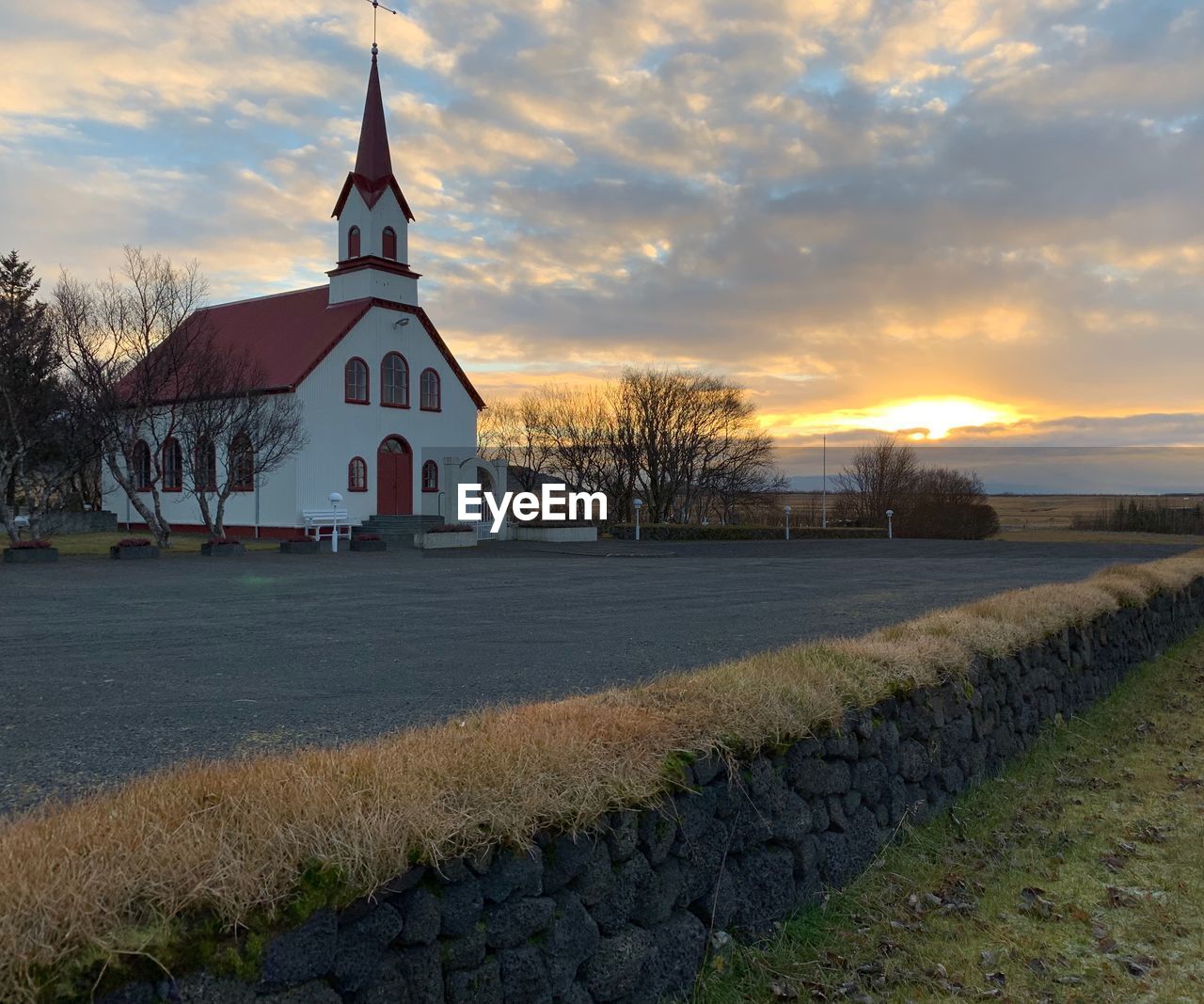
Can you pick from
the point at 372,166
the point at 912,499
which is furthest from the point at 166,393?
the point at 912,499

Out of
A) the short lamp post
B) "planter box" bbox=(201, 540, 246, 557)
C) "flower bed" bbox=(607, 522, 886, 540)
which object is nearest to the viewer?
"planter box" bbox=(201, 540, 246, 557)

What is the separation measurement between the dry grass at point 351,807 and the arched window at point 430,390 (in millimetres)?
30718

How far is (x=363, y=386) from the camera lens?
33062 millimetres

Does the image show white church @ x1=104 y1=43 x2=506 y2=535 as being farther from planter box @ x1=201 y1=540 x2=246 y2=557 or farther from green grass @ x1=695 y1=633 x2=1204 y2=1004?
green grass @ x1=695 y1=633 x2=1204 y2=1004

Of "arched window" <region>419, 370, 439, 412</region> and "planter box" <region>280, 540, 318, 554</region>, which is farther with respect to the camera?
"arched window" <region>419, 370, 439, 412</region>

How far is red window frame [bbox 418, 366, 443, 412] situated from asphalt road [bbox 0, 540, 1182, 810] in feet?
43.2

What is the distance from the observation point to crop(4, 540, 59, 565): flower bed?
20.9m

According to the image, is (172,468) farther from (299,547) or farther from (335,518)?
(299,547)

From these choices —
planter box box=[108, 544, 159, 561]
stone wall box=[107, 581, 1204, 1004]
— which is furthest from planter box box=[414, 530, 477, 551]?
stone wall box=[107, 581, 1204, 1004]

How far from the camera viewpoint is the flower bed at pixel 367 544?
28.3m

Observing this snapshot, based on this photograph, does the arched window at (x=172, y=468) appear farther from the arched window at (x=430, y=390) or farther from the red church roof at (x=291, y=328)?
the arched window at (x=430, y=390)

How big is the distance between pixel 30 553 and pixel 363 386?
13887mm

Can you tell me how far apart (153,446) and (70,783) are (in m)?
33.0

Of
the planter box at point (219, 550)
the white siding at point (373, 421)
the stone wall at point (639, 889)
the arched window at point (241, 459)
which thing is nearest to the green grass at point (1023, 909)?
the stone wall at point (639, 889)
